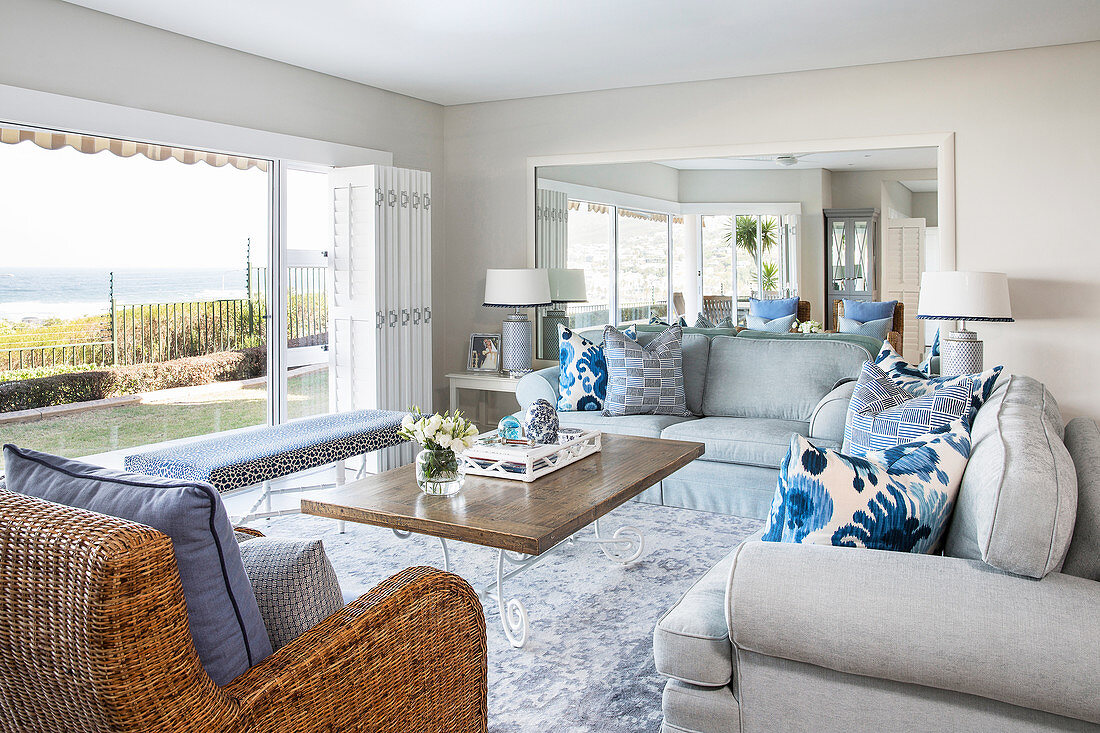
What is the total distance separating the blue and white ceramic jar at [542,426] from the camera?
10.7 ft

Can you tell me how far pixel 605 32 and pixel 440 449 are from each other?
2508 millimetres

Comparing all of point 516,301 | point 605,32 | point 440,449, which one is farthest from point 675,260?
point 440,449

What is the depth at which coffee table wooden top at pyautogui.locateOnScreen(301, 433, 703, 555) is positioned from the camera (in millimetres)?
2438

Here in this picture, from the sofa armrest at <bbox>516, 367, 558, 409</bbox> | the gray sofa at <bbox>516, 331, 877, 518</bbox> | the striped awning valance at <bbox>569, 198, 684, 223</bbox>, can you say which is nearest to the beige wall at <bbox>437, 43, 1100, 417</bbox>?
the striped awning valance at <bbox>569, 198, 684, 223</bbox>

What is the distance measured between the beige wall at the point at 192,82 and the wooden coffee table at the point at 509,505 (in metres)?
2.43

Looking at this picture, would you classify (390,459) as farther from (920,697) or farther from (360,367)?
(920,697)

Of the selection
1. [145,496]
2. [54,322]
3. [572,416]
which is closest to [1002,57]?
[572,416]

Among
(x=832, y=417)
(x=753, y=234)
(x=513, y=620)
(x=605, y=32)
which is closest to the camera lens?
(x=513, y=620)

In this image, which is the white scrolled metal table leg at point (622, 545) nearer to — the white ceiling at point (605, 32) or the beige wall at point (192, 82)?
the white ceiling at point (605, 32)

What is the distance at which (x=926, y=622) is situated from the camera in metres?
1.56

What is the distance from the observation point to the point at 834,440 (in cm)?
388

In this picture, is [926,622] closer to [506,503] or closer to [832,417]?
[506,503]

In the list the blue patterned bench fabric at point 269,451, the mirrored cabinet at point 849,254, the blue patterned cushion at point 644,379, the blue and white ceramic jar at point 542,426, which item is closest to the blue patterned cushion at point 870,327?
the mirrored cabinet at point 849,254

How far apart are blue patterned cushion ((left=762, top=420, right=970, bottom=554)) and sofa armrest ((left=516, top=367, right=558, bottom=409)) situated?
3.04 m
